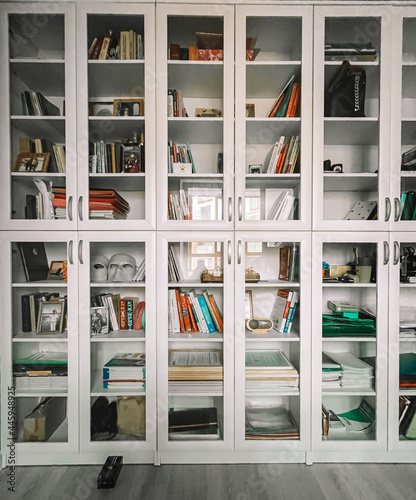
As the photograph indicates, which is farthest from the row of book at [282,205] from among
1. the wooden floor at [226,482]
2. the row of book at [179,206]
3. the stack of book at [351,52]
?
the wooden floor at [226,482]

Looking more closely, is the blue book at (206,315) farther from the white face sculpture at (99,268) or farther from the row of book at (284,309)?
the white face sculpture at (99,268)

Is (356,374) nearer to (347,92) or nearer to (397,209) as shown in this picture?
→ (397,209)

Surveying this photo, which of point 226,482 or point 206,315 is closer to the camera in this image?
point 226,482

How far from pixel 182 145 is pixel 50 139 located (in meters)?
0.75

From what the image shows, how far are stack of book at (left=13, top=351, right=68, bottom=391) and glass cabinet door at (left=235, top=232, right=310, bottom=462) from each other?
3.26 feet

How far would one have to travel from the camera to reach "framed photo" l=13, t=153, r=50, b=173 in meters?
1.73

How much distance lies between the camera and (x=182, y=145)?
179 centimetres

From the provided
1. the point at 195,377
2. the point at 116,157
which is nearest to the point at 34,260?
the point at 116,157

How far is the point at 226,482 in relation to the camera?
162 cm

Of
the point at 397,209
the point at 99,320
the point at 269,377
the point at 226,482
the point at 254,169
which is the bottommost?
the point at 226,482

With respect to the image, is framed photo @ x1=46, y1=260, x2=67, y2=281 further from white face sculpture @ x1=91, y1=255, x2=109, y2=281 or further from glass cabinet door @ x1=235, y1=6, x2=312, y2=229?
glass cabinet door @ x1=235, y1=6, x2=312, y2=229

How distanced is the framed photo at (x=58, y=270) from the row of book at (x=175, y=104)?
1.04 m

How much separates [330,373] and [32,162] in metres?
2.10

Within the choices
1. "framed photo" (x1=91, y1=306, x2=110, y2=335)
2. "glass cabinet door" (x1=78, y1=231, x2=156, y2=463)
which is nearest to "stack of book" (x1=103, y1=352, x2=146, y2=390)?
"glass cabinet door" (x1=78, y1=231, x2=156, y2=463)
